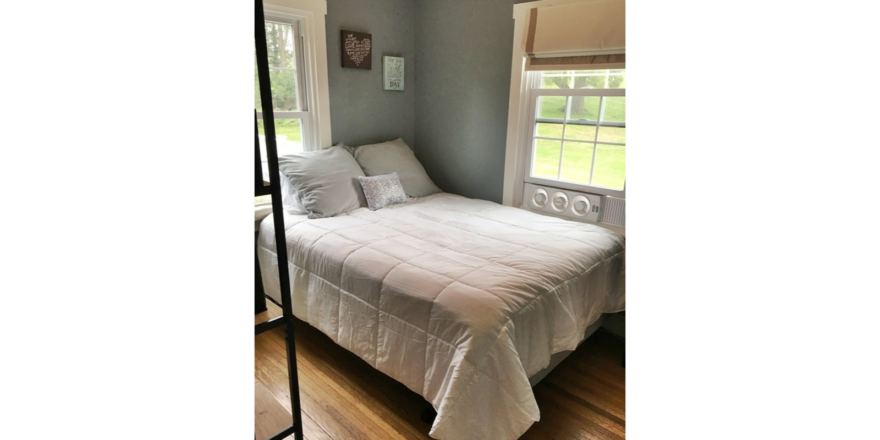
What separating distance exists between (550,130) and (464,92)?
29.1 inches

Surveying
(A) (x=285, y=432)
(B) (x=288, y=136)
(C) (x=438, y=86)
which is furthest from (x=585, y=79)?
(A) (x=285, y=432)

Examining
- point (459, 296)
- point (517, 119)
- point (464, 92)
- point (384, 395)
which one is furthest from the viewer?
point (464, 92)

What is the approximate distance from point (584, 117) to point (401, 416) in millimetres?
1973

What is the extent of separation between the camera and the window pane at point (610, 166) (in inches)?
100

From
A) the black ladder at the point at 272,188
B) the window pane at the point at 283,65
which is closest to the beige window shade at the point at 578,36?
the window pane at the point at 283,65

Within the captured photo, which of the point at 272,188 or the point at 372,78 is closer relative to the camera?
the point at 272,188

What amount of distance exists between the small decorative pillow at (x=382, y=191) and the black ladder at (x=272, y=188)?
5.62ft

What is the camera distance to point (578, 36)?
2.44 meters

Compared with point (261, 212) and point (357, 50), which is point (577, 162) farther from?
point (261, 212)
